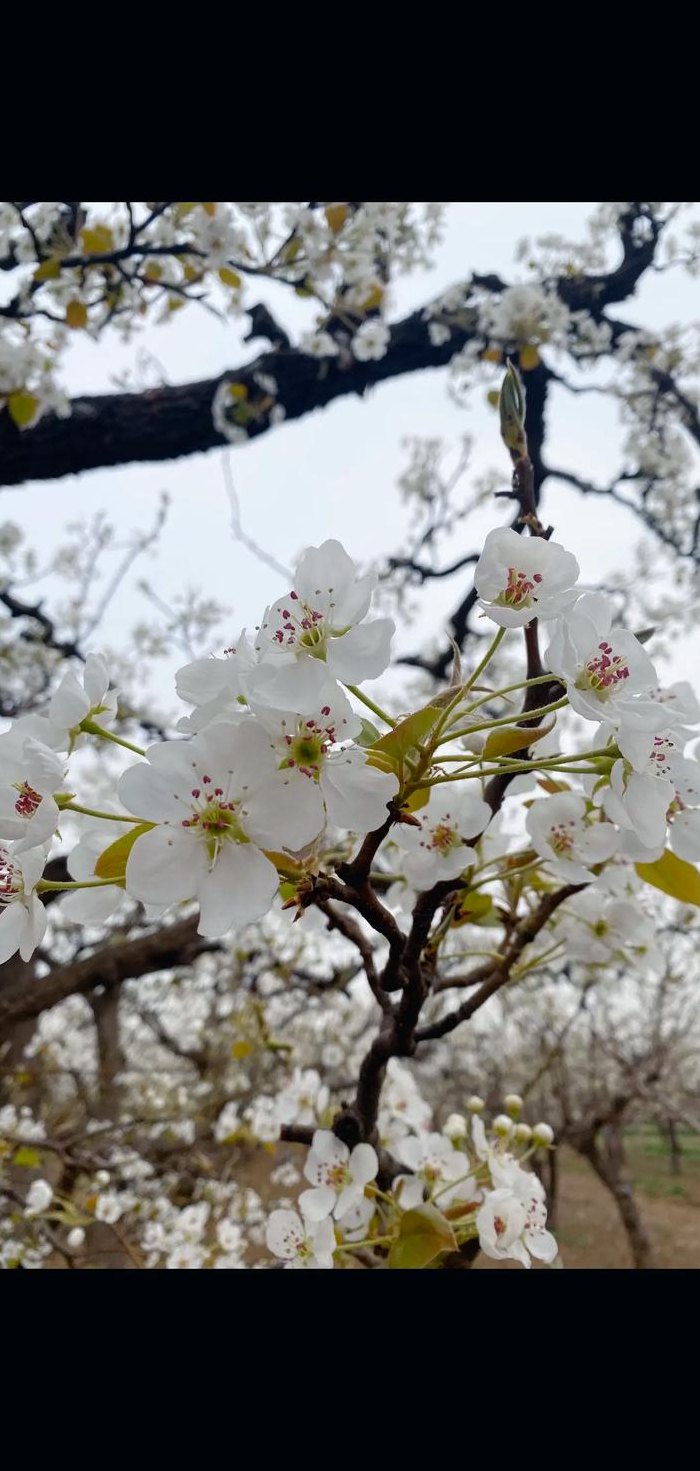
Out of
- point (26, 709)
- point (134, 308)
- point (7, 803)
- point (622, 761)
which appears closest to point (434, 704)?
point (622, 761)

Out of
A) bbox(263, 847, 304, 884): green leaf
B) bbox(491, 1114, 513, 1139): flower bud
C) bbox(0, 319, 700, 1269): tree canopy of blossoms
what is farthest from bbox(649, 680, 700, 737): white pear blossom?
bbox(491, 1114, 513, 1139): flower bud

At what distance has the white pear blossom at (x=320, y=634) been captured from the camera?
0.43 metres

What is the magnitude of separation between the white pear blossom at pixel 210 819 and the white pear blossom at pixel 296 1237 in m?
0.55

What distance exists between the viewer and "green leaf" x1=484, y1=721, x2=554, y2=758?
498mm

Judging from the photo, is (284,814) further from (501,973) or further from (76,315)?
(76,315)

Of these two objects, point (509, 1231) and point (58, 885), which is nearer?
point (58, 885)

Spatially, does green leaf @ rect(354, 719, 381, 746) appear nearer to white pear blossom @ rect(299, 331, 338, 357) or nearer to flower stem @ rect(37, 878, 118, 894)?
flower stem @ rect(37, 878, 118, 894)

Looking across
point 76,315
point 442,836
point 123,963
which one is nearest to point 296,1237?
point 442,836

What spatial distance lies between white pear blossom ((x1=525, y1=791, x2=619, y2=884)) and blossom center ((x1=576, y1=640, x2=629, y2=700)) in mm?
184

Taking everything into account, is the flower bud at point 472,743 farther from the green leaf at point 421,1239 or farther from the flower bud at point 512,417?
the green leaf at point 421,1239

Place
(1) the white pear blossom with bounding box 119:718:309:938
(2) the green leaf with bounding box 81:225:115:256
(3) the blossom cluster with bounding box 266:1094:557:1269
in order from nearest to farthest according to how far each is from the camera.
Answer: (1) the white pear blossom with bounding box 119:718:309:938, (3) the blossom cluster with bounding box 266:1094:557:1269, (2) the green leaf with bounding box 81:225:115:256

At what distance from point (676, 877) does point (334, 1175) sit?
0.47 m

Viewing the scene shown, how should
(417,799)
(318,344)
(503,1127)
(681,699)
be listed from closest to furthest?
(417,799)
(681,699)
(503,1127)
(318,344)

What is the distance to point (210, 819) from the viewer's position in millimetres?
450
